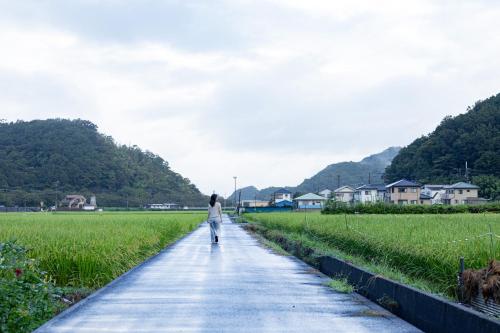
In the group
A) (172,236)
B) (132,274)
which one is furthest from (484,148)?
(132,274)

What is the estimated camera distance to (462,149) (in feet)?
292

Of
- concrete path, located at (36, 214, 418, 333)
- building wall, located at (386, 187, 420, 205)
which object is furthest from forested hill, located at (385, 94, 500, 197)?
concrete path, located at (36, 214, 418, 333)

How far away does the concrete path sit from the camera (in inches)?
273

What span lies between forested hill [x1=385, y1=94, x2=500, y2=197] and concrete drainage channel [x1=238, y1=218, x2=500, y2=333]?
76.5 metres

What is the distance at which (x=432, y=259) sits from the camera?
979cm

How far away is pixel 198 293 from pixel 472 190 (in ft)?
272

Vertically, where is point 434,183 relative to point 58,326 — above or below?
above

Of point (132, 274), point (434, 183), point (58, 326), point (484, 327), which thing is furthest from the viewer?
point (434, 183)

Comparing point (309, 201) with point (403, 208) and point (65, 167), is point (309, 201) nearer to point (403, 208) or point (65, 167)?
point (65, 167)

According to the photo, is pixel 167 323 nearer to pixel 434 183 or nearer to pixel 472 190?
pixel 472 190

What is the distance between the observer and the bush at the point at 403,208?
50.2 m

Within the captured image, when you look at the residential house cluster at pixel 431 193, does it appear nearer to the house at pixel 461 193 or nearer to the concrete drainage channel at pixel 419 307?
the house at pixel 461 193

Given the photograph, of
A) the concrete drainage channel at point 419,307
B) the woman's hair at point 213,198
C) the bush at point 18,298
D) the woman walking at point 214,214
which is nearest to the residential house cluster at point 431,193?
the woman walking at point 214,214

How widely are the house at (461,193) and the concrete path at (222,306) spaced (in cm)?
7722
